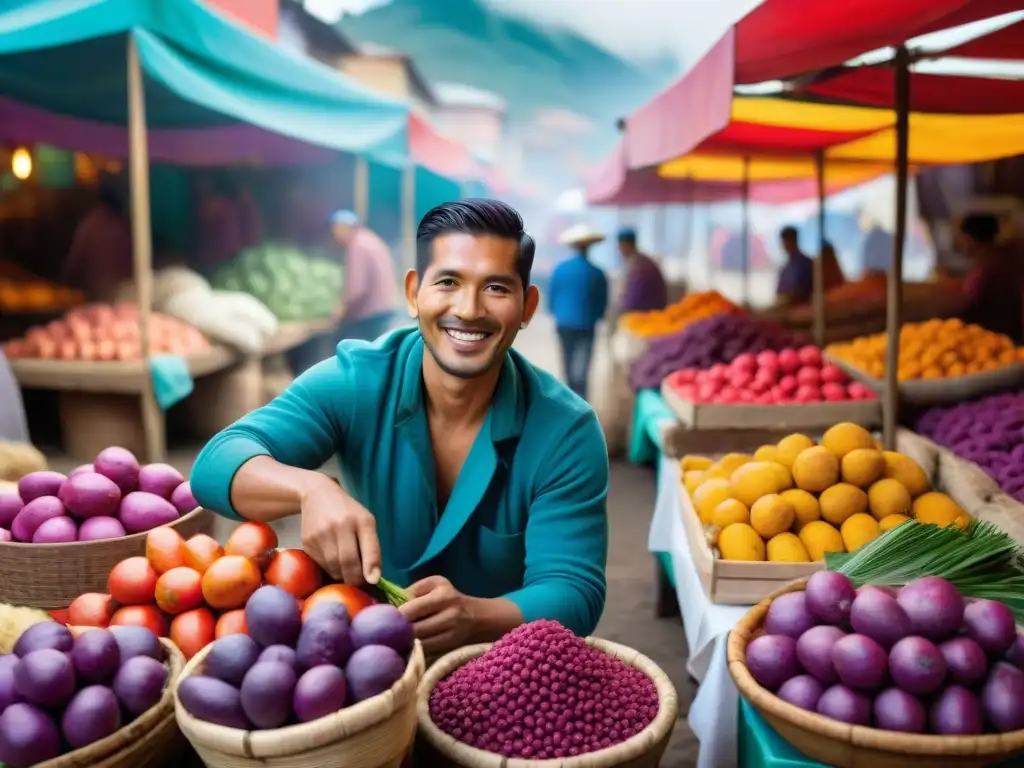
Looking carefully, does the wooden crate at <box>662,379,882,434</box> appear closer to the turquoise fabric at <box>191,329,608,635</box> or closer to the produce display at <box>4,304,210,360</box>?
the turquoise fabric at <box>191,329,608,635</box>

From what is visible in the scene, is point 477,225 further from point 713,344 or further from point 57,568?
point 713,344

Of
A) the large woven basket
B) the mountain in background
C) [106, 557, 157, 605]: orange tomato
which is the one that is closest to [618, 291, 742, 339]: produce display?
the large woven basket

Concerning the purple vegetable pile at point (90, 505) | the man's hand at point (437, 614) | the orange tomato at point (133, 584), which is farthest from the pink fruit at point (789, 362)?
the orange tomato at point (133, 584)

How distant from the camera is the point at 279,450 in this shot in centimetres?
166

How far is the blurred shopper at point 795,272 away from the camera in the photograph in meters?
9.23

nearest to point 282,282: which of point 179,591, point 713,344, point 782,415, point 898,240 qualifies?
point 713,344

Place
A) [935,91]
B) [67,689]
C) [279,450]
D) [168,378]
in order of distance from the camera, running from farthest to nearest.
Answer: [168,378] < [935,91] < [279,450] < [67,689]

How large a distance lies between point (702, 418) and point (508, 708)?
8.79 ft

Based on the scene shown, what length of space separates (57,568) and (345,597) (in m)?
0.84

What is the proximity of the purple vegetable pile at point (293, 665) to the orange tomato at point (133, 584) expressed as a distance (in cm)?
42

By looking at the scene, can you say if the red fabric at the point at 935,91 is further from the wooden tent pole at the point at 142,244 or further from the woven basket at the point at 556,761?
the wooden tent pole at the point at 142,244

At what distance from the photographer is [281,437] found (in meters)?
1.66

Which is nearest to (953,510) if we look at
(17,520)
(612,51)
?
(17,520)

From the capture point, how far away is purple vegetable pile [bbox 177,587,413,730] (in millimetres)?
1031
